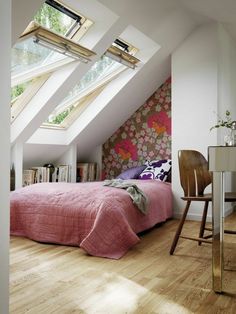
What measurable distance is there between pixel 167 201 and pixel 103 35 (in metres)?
2.10

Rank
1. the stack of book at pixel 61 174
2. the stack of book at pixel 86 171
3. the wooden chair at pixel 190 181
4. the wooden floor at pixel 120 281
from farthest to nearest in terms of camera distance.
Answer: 1. the stack of book at pixel 86 171
2. the stack of book at pixel 61 174
3. the wooden chair at pixel 190 181
4. the wooden floor at pixel 120 281

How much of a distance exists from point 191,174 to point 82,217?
40.9 inches

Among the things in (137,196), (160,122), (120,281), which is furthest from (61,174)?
(120,281)

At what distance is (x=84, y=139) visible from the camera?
5.42 m

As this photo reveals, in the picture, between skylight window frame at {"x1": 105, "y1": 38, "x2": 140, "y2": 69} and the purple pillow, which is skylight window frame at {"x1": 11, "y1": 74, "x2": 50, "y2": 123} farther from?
the purple pillow

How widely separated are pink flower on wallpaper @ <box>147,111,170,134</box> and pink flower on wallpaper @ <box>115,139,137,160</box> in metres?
0.45

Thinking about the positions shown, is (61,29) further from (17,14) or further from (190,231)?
(190,231)

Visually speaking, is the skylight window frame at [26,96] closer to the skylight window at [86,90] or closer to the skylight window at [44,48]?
the skylight window at [44,48]

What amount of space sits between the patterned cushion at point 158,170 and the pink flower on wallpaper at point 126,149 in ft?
2.03

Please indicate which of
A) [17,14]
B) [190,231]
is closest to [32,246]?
[190,231]

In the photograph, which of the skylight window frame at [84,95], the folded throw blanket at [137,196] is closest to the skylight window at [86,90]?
the skylight window frame at [84,95]

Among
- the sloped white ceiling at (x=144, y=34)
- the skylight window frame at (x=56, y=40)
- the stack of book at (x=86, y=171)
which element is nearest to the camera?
the skylight window frame at (x=56, y=40)

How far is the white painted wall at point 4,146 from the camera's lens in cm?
133

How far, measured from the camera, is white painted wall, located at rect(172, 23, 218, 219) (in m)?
4.41
